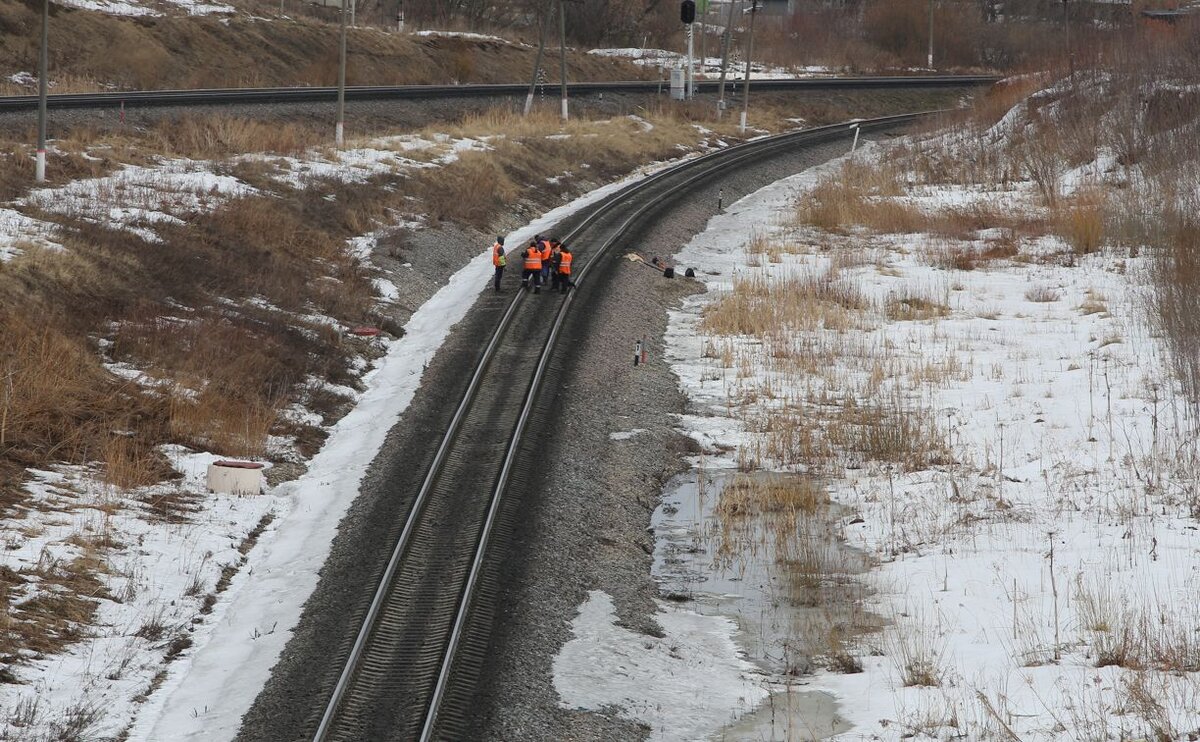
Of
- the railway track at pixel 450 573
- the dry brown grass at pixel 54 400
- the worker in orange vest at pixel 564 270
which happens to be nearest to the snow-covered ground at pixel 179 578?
the dry brown grass at pixel 54 400

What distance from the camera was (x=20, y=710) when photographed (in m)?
9.63

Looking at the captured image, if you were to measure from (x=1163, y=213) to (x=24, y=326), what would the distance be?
21751mm

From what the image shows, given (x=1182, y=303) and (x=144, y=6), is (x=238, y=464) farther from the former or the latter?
(x=144, y=6)

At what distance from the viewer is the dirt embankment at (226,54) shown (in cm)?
5122

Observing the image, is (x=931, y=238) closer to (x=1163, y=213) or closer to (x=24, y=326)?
(x=1163, y=213)

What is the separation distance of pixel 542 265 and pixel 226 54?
38407 millimetres

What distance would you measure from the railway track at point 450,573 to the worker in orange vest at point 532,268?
1652 millimetres

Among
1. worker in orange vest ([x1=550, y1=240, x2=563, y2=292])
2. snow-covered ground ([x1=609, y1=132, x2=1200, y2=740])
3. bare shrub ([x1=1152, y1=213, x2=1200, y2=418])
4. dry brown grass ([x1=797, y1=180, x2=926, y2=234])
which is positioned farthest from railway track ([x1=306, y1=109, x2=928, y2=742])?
dry brown grass ([x1=797, y1=180, x2=926, y2=234])

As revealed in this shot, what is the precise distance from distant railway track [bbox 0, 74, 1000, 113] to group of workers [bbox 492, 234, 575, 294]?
18078mm

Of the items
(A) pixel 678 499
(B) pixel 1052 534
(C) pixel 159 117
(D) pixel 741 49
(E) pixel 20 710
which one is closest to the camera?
(E) pixel 20 710

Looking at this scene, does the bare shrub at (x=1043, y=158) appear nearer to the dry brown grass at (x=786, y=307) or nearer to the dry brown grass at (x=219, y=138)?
the dry brown grass at (x=786, y=307)

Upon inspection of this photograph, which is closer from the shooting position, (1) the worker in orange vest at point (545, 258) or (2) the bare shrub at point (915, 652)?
(2) the bare shrub at point (915, 652)

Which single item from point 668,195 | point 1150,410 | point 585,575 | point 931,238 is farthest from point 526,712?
point 668,195

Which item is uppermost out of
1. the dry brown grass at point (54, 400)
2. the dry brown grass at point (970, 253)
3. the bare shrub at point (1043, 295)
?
the dry brown grass at point (970, 253)
